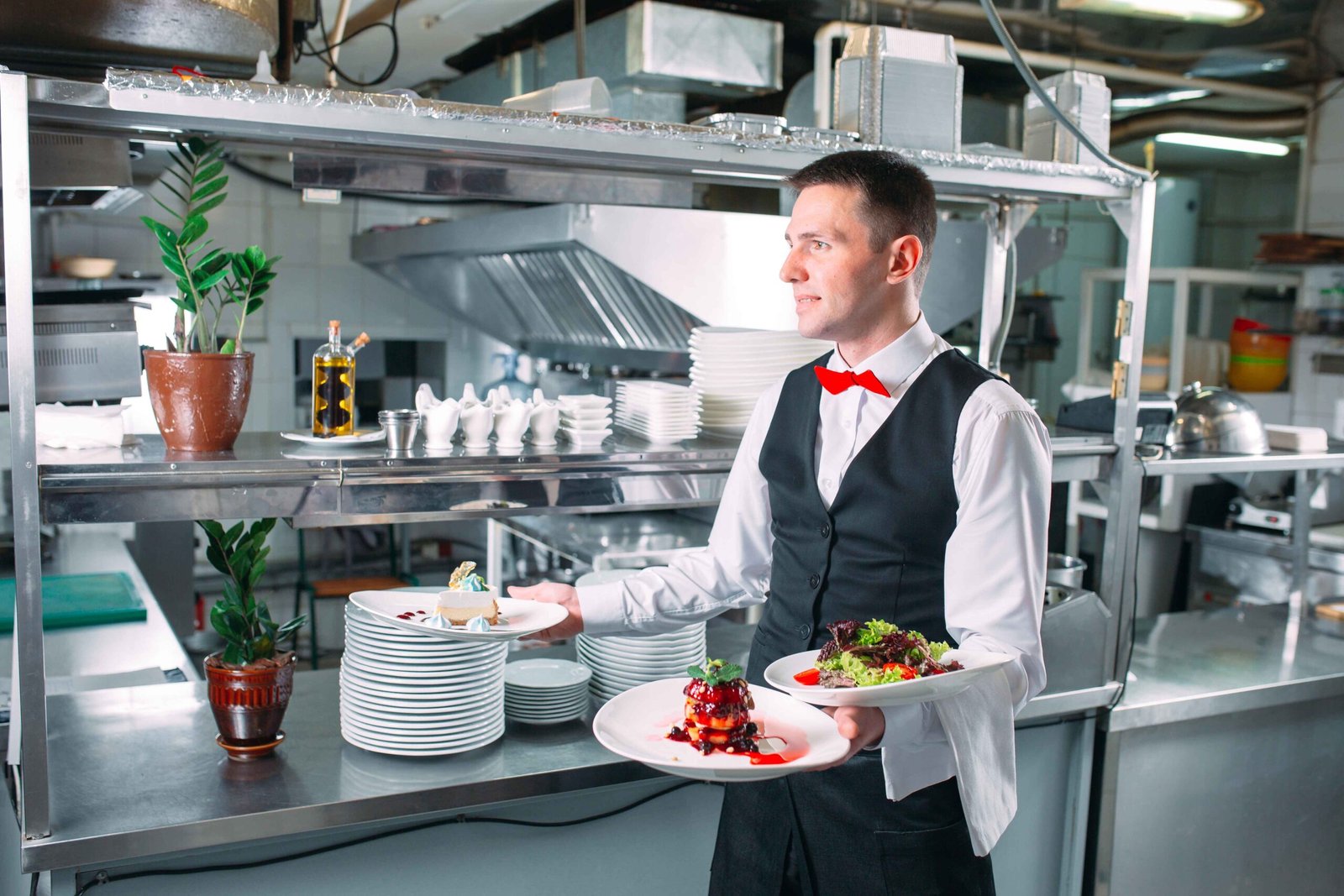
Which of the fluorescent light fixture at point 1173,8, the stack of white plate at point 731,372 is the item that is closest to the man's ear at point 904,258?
the stack of white plate at point 731,372

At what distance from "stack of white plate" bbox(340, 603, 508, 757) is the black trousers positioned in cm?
57

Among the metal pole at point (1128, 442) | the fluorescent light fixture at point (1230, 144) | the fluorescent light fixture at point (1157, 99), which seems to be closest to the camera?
the metal pole at point (1128, 442)

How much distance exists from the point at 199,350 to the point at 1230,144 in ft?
22.9

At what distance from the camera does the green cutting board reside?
10.6 feet

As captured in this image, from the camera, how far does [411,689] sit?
199cm

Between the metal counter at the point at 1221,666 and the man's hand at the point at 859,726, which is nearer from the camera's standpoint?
the man's hand at the point at 859,726

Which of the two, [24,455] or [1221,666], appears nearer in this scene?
[24,455]

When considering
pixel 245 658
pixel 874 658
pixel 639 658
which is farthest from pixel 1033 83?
pixel 245 658

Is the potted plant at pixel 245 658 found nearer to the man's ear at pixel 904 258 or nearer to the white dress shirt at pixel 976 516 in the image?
the white dress shirt at pixel 976 516

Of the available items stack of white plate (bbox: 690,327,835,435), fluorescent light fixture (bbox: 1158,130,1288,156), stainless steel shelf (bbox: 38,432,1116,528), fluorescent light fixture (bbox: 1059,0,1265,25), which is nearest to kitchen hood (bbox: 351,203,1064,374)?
fluorescent light fixture (bbox: 1059,0,1265,25)

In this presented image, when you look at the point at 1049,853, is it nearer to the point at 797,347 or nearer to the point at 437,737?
the point at 797,347

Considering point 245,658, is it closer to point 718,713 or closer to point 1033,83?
point 718,713

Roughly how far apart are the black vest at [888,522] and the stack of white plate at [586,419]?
2.02ft

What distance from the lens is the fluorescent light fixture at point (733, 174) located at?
2302 mm
